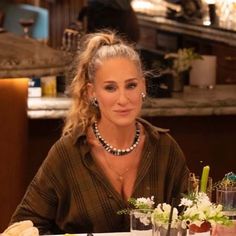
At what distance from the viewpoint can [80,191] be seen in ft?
8.10

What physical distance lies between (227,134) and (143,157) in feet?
6.66

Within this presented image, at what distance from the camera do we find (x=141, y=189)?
2494 mm

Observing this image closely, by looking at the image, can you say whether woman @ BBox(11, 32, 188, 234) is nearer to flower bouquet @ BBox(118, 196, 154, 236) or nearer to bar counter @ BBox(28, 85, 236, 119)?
flower bouquet @ BBox(118, 196, 154, 236)

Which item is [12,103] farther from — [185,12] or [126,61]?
[185,12]

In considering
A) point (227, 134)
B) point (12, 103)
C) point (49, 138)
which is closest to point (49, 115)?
point (49, 138)

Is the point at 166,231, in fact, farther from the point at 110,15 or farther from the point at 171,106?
the point at 110,15

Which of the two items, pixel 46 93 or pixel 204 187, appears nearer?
pixel 204 187

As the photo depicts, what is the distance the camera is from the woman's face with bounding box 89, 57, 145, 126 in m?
2.41

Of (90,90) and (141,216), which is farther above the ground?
(90,90)

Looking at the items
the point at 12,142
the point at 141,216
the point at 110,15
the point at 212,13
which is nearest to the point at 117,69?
the point at 141,216

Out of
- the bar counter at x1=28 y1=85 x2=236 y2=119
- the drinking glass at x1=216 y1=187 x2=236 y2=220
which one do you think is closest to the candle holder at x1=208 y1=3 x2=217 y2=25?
the bar counter at x1=28 y1=85 x2=236 y2=119

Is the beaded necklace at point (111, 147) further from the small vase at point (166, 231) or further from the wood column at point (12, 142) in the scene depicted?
the wood column at point (12, 142)

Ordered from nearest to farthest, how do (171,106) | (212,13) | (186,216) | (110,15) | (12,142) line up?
(186,216) < (12,142) < (171,106) < (110,15) < (212,13)

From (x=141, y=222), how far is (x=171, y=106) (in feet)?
7.49
